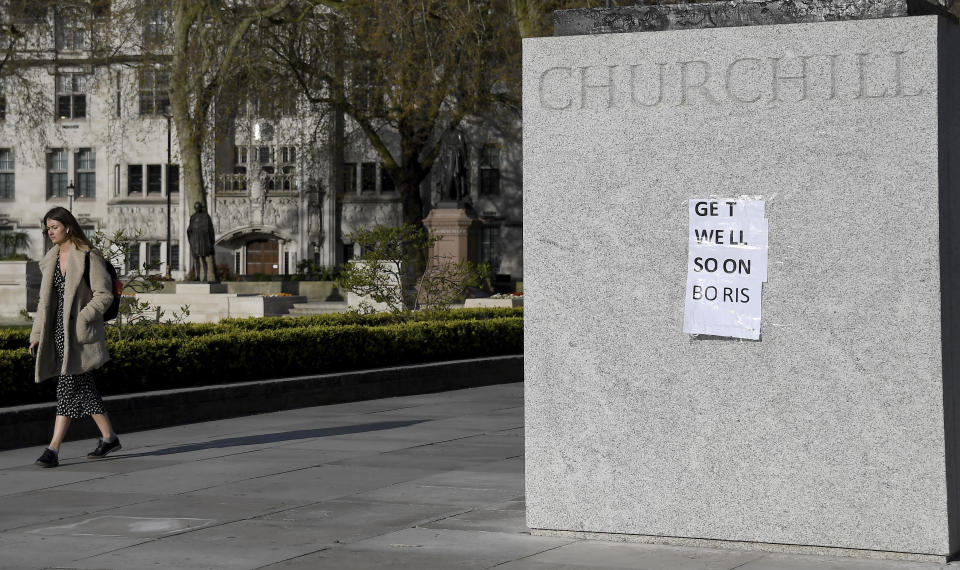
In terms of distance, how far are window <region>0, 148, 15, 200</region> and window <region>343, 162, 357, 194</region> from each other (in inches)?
587

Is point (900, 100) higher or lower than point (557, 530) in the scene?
higher

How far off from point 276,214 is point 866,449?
2248 inches

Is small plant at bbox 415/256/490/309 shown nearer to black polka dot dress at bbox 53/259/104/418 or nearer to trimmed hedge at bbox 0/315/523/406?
trimmed hedge at bbox 0/315/523/406

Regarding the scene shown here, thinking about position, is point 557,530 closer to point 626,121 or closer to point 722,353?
point 722,353

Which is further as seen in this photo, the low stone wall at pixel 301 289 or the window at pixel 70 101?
the window at pixel 70 101

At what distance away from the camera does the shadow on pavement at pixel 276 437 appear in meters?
11.6

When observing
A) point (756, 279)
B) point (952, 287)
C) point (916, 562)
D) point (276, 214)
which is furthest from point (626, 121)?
point (276, 214)

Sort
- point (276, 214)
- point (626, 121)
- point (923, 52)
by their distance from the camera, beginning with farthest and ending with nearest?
point (276, 214)
point (626, 121)
point (923, 52)

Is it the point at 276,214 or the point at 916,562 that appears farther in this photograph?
the point at 276,214

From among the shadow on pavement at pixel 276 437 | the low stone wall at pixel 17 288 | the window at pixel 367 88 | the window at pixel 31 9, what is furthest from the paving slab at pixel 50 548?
the window at pixel 367 88

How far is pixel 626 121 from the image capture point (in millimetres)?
7148

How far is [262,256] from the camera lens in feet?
214

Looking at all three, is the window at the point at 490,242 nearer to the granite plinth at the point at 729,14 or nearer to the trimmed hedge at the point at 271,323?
the trimmed hedge at the point at 271,323

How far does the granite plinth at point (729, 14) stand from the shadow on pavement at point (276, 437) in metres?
5.61
